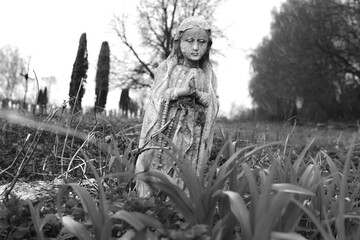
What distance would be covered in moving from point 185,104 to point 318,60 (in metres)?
23.8

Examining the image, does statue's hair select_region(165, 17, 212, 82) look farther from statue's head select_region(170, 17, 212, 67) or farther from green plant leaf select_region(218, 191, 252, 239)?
green plant leaf select_region(218, 191, 252, 239)

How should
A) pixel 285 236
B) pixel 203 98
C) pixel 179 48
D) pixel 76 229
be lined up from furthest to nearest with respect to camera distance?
1. pixel 179 48
2. pixel 203 98
3. pixel 76 229
4. pixel 285 236

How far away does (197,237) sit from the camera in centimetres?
155

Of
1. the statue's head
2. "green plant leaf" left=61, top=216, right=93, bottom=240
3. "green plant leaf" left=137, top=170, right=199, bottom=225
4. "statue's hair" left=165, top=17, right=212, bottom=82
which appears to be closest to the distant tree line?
"statue's hair" left=165, top=17, right=212, bottom=82

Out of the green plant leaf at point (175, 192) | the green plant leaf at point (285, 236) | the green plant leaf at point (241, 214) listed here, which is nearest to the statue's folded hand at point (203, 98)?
the green plant leaf at point (175, 192)

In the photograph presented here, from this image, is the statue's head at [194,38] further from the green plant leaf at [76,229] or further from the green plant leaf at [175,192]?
the green plant leaf at [76,229]

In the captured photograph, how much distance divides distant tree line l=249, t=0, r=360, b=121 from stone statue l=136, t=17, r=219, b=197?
20.5 metres

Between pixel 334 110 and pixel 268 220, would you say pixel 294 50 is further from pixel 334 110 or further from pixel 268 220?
pixel 268 220

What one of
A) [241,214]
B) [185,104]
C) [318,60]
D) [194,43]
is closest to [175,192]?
[241,214]

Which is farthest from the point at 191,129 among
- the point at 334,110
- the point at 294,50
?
the point at 334,110

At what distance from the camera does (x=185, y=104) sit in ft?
12.1

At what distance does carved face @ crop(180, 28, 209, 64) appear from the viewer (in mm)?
3768

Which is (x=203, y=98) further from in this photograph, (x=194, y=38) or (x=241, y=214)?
(x=241, y=214)

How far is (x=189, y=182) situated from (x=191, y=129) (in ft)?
5.93
